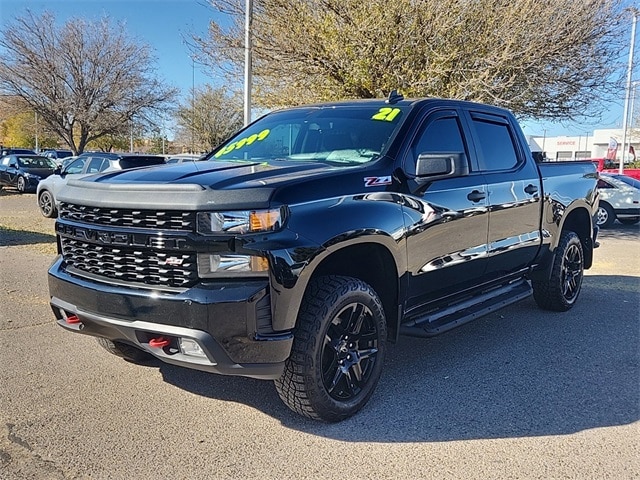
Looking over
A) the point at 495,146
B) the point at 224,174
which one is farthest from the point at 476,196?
the point at 224,174

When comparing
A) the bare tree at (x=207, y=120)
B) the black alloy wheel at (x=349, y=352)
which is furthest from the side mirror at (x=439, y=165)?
the bare tree at (x=207, y=120)

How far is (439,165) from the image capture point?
12.5 ft

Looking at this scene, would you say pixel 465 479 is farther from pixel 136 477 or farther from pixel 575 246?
pixel 575 246

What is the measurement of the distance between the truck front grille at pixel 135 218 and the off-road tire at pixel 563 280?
428 cm

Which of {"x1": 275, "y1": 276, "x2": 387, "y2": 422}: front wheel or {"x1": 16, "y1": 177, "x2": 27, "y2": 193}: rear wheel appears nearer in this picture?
{"x1": 275, "y1": 276, "x2": 387, "y2": 422}: front wheel

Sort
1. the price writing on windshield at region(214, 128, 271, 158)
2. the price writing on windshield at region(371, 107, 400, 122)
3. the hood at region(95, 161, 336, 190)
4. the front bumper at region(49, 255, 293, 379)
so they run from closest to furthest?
the front bumper at region(49, 255, 293, 379)
the hood at region(95, 161, 336, 190)
the price writing on windshield at region(371, 107, 400, 122)
the price writing on windshield at region(214, 128, 271, 158)

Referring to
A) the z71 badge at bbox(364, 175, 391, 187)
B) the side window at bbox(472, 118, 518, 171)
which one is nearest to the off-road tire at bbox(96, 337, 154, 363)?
the z71 badge at bbox(364, 175, 391, 187)

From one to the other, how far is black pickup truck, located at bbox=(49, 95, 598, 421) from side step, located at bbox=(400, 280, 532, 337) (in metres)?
0.02

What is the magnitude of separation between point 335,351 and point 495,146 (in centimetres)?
270

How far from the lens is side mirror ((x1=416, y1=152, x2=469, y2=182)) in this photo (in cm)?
377

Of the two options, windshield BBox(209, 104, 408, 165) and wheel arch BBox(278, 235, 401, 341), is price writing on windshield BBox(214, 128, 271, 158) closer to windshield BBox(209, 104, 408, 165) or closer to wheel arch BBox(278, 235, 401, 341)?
windshield BBox(209, 104, 408, 165)

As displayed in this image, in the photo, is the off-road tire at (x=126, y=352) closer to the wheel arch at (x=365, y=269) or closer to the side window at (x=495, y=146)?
the wheel arch at (x=365, y=269)

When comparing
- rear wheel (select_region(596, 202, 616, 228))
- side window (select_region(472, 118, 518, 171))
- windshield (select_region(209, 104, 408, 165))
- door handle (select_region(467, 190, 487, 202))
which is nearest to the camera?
windshield (select_region(209, 104, 408, 165))

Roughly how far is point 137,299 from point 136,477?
90cm
